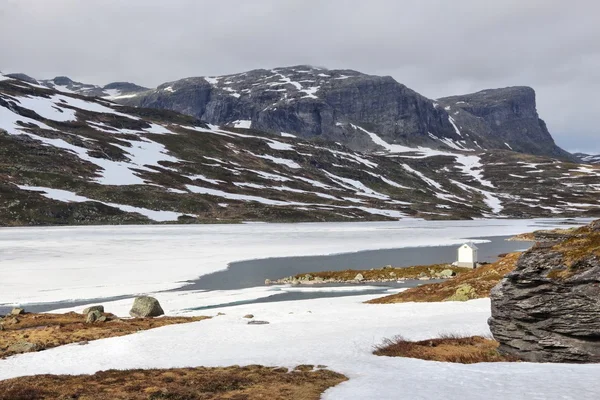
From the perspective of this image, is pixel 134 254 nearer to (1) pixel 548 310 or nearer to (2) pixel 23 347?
(2) pixel 23 347

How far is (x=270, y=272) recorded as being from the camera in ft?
206

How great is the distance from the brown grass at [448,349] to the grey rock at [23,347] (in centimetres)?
1815

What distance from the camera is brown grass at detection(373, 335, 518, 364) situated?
1986 centimetres

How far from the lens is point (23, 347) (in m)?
26.2

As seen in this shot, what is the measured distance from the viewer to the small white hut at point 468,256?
208 feet

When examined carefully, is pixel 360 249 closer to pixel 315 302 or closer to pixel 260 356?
pixel 315 302

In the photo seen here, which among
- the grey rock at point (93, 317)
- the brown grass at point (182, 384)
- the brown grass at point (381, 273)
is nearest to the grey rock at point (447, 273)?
the brown grass at point (381, 273)

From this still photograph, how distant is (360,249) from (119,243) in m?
41.8

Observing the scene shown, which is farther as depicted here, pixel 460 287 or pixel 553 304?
pixel 460 287

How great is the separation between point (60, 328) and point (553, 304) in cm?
2773

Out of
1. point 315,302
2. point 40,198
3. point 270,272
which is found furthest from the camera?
point 40,198

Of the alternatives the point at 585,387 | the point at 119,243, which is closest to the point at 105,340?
the point at 585,387

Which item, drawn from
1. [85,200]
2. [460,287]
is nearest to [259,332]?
[460,287]

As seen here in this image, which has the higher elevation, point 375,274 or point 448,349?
point 448,349
